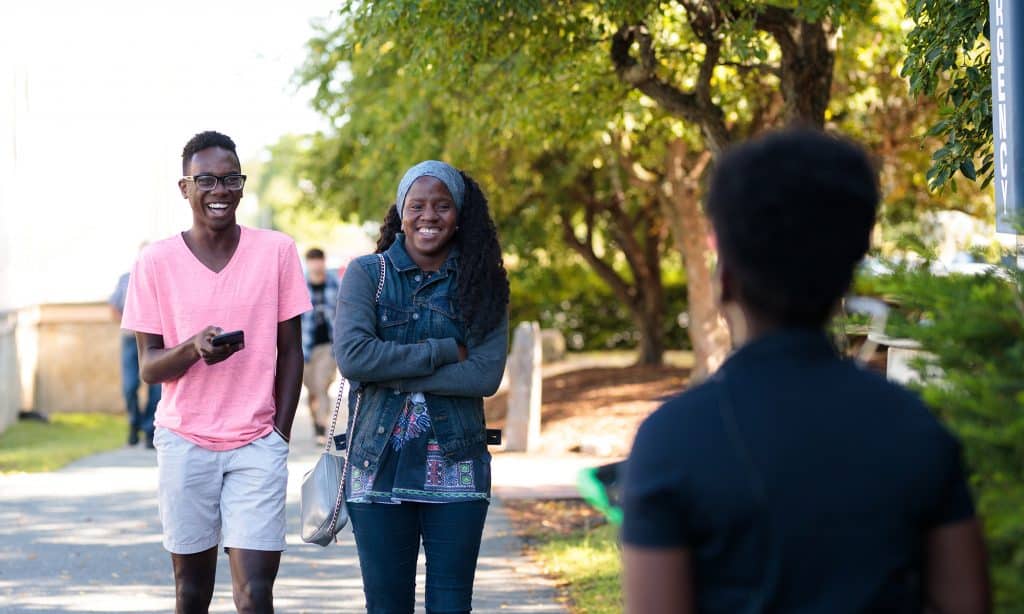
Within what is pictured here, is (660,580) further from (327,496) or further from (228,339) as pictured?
(228,339)

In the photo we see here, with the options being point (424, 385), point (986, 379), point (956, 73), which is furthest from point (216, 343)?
point (956, 73)

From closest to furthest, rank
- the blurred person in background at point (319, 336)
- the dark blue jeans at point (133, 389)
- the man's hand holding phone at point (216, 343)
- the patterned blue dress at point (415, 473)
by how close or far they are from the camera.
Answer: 1. the patterned blue dress at point (415, 473)
2. the man's hand holding phone at point (216, 343)
3. the blurred person in background at point (319, 336)
4. the dark blue jeans at point (133, 389)

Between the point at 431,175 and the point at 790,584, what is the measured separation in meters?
2.76

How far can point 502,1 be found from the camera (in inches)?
311

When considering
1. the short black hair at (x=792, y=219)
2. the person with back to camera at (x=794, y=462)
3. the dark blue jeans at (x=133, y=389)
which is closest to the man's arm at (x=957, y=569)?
the person with back to camera at (x=794, y=462)

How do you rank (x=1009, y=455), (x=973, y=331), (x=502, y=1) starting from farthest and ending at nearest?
(x=502, y=1) < (x=973, y=331) < (x=1009, y=455)

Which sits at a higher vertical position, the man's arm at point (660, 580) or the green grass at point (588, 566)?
the man's arm at point (660, 580)

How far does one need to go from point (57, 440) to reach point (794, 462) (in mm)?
14823

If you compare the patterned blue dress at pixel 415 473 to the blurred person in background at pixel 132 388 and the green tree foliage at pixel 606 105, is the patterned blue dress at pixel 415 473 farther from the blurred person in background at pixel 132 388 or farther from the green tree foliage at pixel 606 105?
the blurred person in background at pixel 132 388

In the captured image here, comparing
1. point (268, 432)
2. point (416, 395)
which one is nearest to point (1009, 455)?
point (416, 395)

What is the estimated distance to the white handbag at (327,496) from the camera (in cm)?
466

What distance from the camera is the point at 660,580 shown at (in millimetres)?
2152

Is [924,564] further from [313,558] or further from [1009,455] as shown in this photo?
[313,558]

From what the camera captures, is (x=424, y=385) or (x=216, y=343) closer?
(x=424, y=385)
